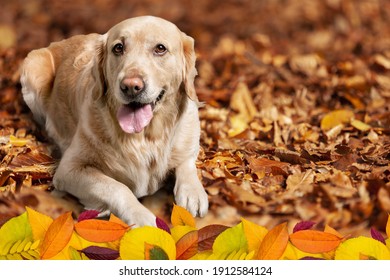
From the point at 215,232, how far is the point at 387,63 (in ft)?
14.6

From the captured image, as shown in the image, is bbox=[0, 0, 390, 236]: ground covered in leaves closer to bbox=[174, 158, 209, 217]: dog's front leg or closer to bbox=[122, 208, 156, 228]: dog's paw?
bbox=[174, 158, 209, 217]: dog's front leg

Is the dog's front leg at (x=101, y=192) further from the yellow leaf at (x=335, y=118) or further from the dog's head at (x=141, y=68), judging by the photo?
the yellow leaf at (x=335, y=118)

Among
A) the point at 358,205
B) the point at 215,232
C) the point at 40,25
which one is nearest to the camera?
the point at 215,232

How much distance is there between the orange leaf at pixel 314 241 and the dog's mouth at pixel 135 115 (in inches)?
41.0

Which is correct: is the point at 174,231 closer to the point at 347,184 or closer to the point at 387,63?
the point at 347,184

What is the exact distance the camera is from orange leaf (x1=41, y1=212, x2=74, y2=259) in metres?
2.77

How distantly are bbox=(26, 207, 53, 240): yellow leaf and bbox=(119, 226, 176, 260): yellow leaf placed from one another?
0.35 m

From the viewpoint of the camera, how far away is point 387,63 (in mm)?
6727

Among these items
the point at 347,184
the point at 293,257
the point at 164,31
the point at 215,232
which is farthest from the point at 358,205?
the point at 164,31

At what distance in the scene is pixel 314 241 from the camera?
2859 mm

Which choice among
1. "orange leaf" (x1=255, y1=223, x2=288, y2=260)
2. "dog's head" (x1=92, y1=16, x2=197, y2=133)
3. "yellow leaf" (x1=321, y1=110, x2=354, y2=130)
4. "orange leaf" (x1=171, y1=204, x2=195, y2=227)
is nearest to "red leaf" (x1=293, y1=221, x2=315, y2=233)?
"orange leaf" (x1=255, y1=223, x2=288, y2=260)

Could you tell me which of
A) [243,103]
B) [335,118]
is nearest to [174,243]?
[335,118]

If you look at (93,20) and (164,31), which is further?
(93,20)

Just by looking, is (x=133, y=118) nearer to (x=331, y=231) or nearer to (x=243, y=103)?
(x=331, y=231)
